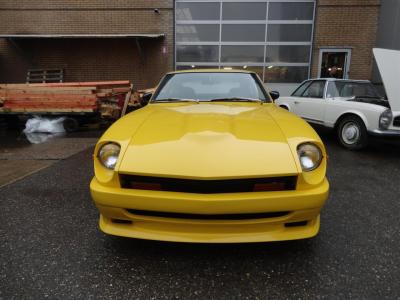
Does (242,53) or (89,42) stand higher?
(89,42)

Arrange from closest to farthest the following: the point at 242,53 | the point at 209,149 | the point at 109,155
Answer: the point at 209,149 → the point at 109,155 → the point at 242,53

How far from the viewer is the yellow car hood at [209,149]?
1.97 meters

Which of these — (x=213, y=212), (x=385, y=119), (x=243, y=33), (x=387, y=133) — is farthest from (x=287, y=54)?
(x=213, y=212)

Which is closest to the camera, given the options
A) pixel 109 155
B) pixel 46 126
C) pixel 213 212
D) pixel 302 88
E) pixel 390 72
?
pixel 213 212

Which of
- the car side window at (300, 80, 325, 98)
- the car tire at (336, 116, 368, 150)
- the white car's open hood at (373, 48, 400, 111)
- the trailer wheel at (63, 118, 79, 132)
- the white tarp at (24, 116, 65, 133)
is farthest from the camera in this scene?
the trailer wheel at (63, 118, 79, 132)

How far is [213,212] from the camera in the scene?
1.93 meters

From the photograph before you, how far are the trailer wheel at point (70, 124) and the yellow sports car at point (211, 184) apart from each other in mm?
6302

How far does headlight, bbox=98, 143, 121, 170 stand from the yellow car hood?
0.35 feet

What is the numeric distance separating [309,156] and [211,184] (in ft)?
2.33

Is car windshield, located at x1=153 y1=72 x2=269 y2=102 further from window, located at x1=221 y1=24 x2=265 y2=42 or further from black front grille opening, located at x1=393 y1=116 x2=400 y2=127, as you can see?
window, located at x1=221 y1=24 x2=265 y2=42

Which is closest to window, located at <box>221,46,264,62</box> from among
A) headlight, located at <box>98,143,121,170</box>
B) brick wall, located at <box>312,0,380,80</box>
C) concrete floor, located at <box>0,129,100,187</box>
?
brick wall, located at <box>312,0,380,80</box>

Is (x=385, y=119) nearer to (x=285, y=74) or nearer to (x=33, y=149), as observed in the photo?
(x=33, y=149)

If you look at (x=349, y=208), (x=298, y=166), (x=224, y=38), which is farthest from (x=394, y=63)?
(x=224, y=38)

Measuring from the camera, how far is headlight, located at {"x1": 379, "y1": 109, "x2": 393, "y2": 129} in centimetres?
536
